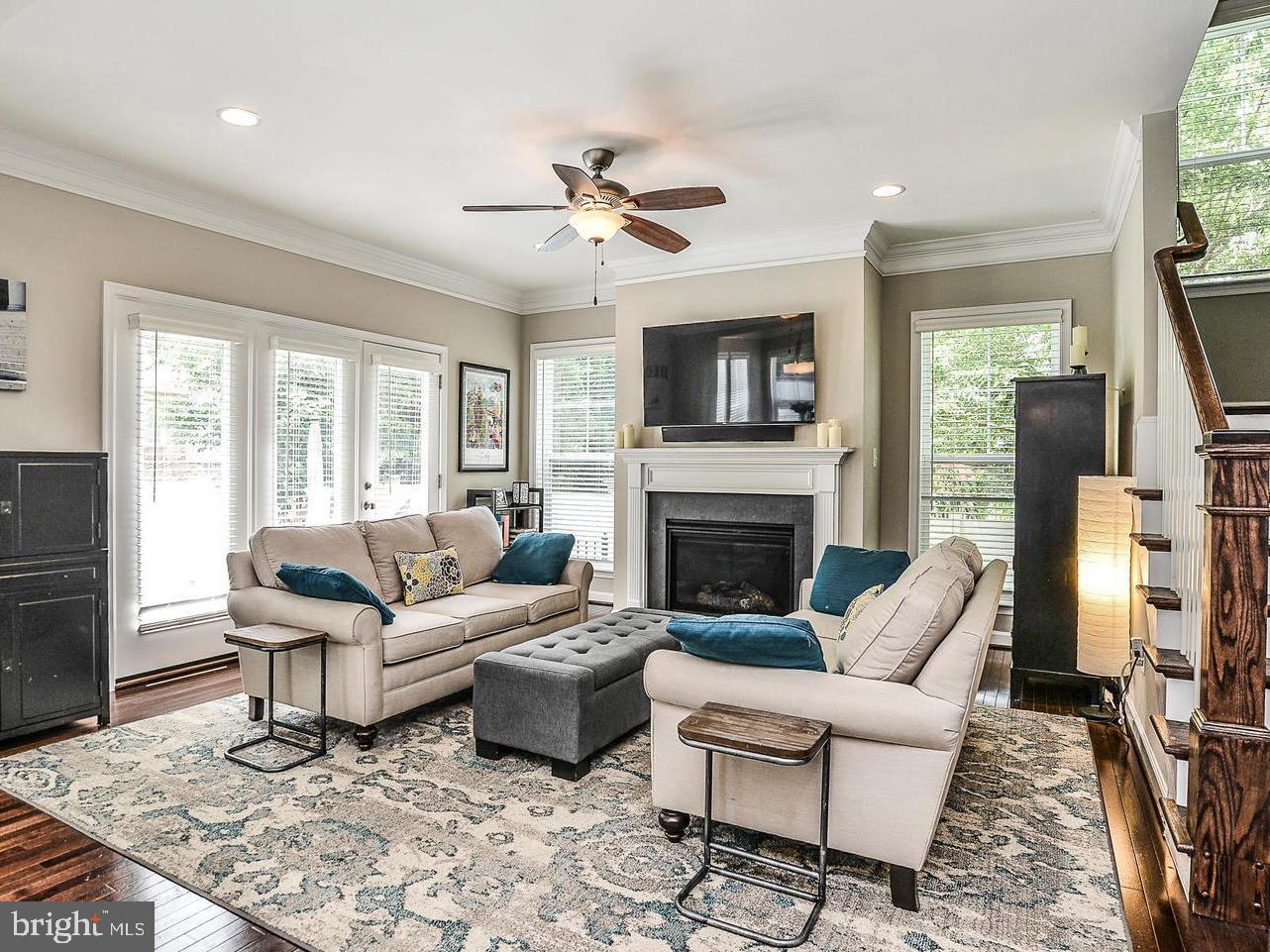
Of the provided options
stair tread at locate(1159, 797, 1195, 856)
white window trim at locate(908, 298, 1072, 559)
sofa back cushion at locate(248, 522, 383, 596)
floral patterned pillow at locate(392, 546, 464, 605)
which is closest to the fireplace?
white window trim at locate(908, 298, 1072, 559)

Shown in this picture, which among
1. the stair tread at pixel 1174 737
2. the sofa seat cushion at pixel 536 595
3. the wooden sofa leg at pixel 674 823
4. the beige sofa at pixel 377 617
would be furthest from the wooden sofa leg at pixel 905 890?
the sofa seat cushion at pixel 536 595

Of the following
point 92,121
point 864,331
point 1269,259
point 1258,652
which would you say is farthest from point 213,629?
point 1269,259

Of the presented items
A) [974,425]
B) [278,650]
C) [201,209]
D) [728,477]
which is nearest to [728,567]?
[728,477]

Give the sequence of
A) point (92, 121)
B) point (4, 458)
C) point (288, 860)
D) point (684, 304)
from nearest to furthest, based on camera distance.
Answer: point (288, 860)
point (4, 458)
point (92, 121)
point (684, 304)

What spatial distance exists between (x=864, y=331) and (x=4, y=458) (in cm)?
463

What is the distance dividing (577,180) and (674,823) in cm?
254

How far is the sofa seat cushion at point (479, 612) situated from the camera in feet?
13.1

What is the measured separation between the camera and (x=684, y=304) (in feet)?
18.7

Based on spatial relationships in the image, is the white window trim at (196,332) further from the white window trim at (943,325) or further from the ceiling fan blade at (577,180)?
the white window trim at (943,325)

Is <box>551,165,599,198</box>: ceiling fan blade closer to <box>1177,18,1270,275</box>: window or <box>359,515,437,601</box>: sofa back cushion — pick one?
<box>359,515,437,601</box>: sofa back cushion

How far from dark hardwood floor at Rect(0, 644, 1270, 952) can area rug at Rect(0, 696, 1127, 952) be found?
5 cm

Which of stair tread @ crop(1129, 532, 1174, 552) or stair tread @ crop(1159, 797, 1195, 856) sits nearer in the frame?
stair tread @ crop(1159, 797, 1195, 856)

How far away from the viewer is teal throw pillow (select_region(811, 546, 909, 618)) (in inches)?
160

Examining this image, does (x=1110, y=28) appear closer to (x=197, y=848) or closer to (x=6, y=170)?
(x=197, y=848)
